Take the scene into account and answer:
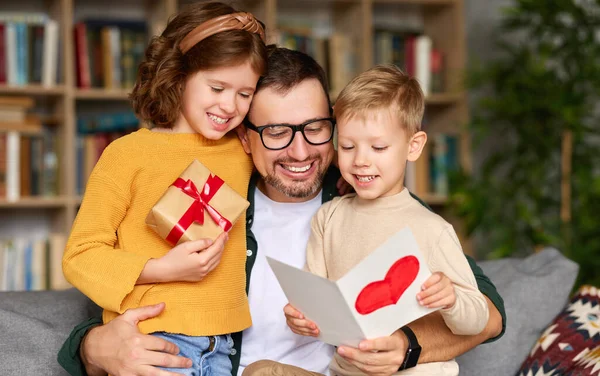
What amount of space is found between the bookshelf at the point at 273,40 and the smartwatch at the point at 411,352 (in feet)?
7.73

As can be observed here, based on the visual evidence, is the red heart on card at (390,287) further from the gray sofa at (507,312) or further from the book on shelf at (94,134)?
the book on shelf at (94,134)

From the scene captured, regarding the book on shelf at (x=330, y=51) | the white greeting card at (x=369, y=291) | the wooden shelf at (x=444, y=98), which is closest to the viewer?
the white greeting card at (x=369, y=291)

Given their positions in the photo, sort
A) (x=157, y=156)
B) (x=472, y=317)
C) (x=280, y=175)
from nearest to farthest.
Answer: (x=472, y=317), (x=157, y=156), (x=280, y=175)

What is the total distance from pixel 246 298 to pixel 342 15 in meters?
2.74

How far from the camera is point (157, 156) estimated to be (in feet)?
5.65

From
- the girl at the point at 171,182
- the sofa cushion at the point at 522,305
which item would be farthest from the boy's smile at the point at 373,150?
the sofa cushion at the point at 522,305

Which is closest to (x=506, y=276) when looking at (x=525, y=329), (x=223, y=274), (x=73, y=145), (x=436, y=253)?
(x=525, y=329)

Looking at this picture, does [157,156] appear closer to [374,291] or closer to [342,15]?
[374,291]

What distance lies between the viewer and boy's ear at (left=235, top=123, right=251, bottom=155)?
1943mm

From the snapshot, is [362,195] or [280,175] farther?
[280,175]

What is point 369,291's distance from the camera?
1350 mm

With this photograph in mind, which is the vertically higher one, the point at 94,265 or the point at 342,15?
the point at 342,15

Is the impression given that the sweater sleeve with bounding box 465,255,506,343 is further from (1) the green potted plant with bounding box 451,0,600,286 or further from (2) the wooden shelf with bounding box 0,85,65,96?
(2) the wooden shelf with bounding box 0,85,65,96

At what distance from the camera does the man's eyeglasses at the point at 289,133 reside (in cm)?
186
